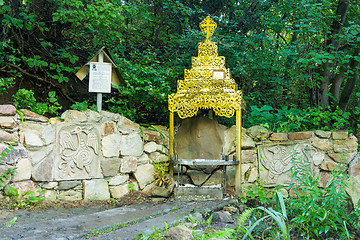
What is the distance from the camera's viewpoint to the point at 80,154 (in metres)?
4.90

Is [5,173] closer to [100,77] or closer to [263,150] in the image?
[100,77]

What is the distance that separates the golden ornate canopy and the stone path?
1.43 metres

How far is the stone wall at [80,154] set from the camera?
4.32m

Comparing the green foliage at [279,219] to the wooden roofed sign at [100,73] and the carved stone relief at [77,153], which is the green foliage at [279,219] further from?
the wooden roofed sign at [100,73]

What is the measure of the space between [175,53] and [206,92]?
2704 mm

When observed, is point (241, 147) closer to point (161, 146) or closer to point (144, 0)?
point (161, 146)

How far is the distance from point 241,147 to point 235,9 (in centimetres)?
454

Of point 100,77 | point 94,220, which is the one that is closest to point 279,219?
point 94,220

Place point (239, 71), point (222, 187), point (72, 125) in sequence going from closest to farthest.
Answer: point (72, 125) → point (222, 187) → point (239, 71)

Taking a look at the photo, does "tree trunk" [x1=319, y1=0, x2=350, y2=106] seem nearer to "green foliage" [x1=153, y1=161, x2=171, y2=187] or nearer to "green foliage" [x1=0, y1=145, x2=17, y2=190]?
"green foliage" [x1=153, y1=161, x2=171, y2=187]

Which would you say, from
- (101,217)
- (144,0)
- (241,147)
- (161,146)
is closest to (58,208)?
(101,217)

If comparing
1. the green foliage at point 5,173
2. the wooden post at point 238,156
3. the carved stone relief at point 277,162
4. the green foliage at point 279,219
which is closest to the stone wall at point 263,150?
the carved stone relief at point 277,162

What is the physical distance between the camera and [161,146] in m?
5.98

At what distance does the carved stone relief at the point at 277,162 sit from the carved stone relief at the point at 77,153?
2723 mm
